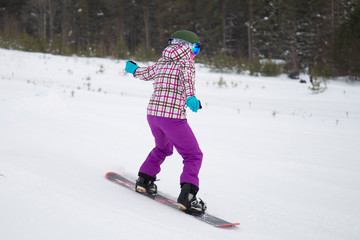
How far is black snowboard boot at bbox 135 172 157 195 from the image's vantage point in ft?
8.50

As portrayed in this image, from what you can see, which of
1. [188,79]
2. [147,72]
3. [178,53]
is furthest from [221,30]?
[188,79]

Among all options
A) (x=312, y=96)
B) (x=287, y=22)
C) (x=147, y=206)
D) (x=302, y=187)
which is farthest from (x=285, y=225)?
(x=287, y=22)

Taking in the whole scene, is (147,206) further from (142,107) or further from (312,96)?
(312,96)

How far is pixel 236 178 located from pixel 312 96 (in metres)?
6.56

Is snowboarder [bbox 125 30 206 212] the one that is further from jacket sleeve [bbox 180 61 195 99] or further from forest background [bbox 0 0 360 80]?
forest background [bbox 0 0 360 80]

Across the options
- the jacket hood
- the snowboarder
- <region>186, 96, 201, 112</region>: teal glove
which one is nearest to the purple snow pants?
the snowboarder

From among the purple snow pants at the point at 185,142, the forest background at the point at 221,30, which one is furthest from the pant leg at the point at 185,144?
the forest background at the point at 221,30

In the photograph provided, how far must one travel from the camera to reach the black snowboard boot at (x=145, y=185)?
2.59m

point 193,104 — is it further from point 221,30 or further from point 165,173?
point 221,30

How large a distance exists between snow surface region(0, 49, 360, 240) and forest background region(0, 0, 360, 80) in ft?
22.2

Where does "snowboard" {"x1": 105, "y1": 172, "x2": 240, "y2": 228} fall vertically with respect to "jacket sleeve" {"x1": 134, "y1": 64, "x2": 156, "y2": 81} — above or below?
below

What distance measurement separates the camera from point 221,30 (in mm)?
26781

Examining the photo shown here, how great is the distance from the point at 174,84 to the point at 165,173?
1.18m

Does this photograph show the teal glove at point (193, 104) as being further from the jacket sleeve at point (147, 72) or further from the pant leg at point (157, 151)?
the jacket sleeve at point (147, 72)
